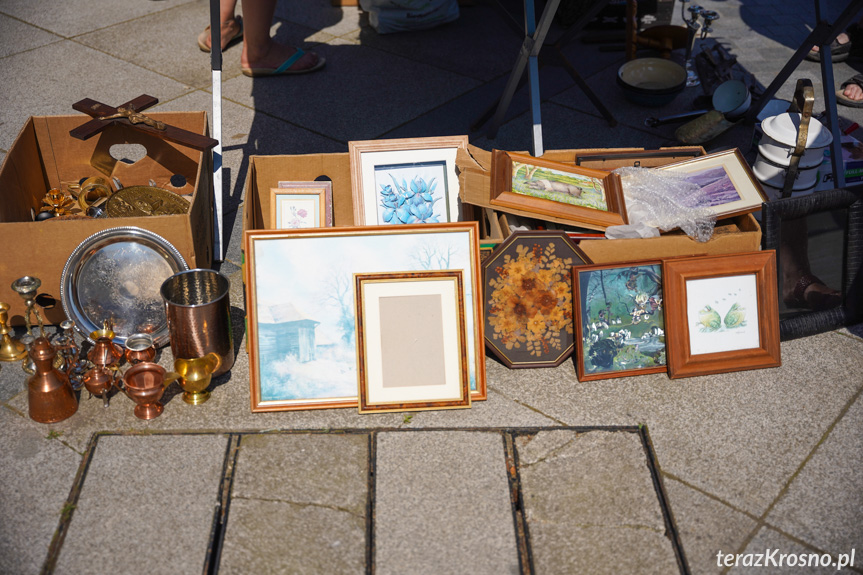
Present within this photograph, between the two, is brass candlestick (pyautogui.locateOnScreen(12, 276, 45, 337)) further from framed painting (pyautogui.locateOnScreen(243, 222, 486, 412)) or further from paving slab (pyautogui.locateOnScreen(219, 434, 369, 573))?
paving slab (pyautogui.locateOnScreen(219, 434, 369, 573))

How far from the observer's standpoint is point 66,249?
9.22 ft

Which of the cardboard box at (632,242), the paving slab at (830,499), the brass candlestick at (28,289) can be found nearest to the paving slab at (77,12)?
the brass candlestick at (28,289)

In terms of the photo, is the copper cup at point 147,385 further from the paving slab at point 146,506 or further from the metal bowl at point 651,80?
the metal bowl at point 651,80

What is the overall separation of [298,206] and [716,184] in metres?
1.82

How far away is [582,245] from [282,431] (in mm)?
1352

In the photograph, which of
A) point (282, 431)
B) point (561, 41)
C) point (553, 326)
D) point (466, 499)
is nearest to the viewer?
point (466, 499)

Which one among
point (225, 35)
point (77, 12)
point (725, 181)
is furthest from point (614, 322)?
point (77, 12)

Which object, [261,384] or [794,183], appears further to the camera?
[794,183]

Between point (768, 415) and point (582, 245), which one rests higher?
point (582, 245)

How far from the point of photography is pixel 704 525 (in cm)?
238

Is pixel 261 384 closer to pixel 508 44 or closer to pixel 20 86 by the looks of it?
pixel 20 86

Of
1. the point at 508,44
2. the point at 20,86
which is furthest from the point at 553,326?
the point at 20,86

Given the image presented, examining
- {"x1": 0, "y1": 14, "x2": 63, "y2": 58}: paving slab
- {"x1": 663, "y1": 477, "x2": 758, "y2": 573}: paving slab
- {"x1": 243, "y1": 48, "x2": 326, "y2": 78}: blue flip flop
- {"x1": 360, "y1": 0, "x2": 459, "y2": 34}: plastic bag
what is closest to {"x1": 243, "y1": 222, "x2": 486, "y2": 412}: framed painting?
{"x1": 663, "y1": 477, "x2": 758, "y2": 573}: paving slab

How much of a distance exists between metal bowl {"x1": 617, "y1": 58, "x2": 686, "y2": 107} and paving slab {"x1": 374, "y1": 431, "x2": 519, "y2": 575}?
9.71 ft
